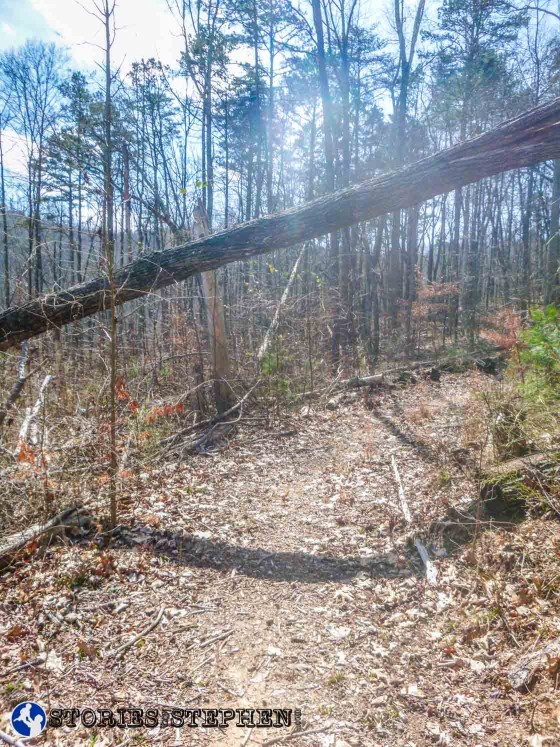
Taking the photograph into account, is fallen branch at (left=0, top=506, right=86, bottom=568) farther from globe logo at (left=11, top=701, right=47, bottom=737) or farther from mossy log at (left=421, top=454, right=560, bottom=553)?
mossy log at (left=421, top=454, right=560, bottom=553)

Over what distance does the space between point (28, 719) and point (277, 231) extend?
4.37 m

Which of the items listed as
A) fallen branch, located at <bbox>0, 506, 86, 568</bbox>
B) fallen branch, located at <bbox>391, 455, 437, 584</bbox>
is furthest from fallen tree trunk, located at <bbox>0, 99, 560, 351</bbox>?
fallen branch, located at <bbox>391, 455, 437, 584</bbox>

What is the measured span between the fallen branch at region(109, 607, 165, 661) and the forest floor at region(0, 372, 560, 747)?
22 millimetres

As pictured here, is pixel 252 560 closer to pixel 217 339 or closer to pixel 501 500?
pixel 501 500

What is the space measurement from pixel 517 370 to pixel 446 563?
182 inches

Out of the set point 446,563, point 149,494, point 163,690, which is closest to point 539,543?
point 446,563

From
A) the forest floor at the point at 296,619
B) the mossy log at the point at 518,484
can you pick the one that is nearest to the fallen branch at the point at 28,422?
the forest floor at the point at 296,619

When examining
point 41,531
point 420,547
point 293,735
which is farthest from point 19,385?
point 420,547

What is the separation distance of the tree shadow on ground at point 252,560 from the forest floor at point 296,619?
17mm

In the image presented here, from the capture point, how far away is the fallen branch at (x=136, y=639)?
2.66m

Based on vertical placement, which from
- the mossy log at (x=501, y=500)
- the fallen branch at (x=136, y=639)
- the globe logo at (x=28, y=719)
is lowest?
the globe logo at (x=28, y=719)

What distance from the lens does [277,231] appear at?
450 cm

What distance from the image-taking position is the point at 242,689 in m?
2.43

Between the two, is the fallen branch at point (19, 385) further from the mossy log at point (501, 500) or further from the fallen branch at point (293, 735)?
the mossy log at point (501, 500)
